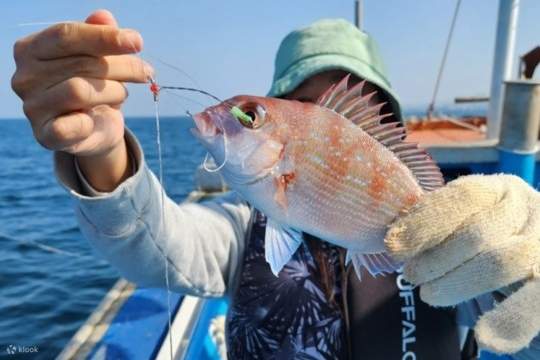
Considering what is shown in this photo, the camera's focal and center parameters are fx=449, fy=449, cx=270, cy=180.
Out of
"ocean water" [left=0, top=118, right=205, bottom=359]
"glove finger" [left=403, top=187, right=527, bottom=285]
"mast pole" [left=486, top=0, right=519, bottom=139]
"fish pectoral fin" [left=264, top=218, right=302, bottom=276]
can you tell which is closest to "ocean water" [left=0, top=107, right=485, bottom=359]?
"ocean water" [left=0, top=118, right=205, bottom=359]

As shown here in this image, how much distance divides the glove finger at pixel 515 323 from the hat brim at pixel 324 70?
1.13m

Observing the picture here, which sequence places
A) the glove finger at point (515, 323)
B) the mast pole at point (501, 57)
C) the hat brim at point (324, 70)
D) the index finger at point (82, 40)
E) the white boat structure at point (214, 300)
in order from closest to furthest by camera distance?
the index finger at point (82, 40) → the glove finger at point (515, 323) → the hat brim at point (324, 70) → the white boat structure at point (214, 300) → the mast pole at point (501, 57)

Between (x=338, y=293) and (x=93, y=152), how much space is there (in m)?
1.38

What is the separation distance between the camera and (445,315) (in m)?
2.21

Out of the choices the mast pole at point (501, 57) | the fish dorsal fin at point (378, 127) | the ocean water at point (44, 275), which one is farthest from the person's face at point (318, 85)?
the mast pole at point (501, 57)

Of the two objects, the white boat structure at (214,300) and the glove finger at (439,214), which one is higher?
the glove finger at (439,214)

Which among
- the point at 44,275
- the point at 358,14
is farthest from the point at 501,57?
the point at 44,275

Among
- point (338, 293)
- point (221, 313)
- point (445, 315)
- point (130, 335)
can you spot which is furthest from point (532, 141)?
point (130, 335)

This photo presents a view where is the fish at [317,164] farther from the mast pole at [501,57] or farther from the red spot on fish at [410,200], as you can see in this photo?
the mast pole at [501,57]

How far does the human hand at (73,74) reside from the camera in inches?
47.1

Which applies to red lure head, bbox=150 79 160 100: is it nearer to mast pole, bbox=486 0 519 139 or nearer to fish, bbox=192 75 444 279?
fish, bbox=192 75 444 279

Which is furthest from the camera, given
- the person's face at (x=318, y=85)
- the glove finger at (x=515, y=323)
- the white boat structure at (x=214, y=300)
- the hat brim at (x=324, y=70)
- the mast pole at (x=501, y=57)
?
the mast pole at (x=501, y=57)

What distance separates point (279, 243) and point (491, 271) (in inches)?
26.6

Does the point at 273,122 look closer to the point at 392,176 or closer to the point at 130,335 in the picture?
the point at 392,176
